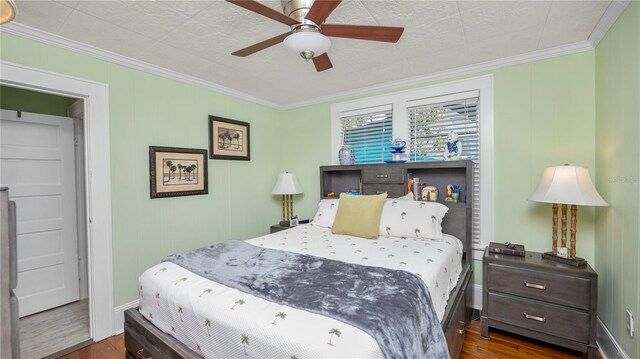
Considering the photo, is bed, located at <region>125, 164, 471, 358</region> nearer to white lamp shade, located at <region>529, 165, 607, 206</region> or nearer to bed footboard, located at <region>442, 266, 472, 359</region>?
bed footboard, located at <region>442, 266, 472, 359</region>

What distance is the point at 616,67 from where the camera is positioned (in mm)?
1933

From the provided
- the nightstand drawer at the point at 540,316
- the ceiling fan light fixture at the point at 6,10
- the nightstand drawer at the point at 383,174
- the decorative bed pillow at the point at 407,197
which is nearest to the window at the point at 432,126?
the nightstand drawer at the point at 383,174

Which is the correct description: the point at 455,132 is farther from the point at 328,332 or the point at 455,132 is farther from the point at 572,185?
the point at 328,332

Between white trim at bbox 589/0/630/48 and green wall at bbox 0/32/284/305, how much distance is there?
139 inches

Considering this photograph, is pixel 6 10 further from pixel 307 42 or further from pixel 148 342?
pixel 148 342

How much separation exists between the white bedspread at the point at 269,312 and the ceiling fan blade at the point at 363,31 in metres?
1.44

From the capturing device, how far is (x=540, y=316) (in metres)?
2.15

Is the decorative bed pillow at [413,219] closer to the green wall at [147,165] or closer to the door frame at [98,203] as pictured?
the green wall at [147,165]

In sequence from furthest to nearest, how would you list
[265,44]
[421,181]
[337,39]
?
[421,181] < [337,39] < [265,44]

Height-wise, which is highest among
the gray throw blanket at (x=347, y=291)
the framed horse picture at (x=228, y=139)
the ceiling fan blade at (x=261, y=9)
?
the ceiling fan blade at (x=261, y=9)

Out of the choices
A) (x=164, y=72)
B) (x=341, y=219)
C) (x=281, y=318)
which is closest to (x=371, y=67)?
(x=341, y=219)

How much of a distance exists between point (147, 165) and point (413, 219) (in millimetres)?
2643

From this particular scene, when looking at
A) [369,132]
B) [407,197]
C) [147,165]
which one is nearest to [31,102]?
[147,165]

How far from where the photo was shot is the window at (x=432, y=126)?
2.80 m
